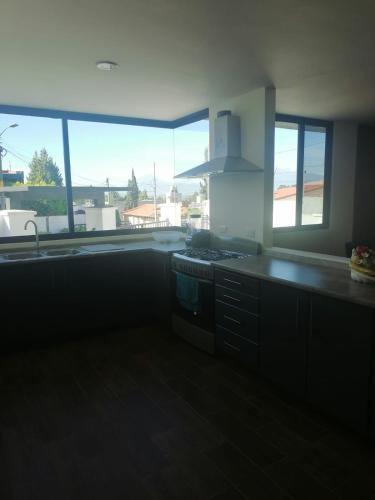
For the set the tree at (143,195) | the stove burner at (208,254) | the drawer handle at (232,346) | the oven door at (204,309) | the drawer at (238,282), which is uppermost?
the tree at (143,195)

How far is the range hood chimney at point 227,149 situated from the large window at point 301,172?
106 cm

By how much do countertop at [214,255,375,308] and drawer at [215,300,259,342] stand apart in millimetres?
326

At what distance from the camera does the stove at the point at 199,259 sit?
10.1ft

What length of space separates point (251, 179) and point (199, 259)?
94 centimetres

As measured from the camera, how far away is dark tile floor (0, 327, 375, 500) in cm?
172

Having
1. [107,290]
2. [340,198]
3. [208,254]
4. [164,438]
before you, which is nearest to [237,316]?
[208,254]

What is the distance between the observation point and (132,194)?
4492 millimetres

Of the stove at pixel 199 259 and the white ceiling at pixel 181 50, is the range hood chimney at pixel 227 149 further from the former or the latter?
the stove at pixel 199 259

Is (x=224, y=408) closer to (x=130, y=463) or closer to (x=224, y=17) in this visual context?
(x=130, y=463)

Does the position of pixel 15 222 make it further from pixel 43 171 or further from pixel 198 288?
pixel 198 288

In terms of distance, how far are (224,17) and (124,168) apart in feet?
8.69

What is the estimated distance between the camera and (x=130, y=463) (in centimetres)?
188

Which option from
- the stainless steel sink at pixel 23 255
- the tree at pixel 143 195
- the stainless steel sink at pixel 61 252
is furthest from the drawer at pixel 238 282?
the tree at pixel 143 195

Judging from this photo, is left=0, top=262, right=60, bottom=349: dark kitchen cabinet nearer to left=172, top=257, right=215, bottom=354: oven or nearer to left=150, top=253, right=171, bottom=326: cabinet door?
left=150, top=253, right=171, bottom=326: cabinet door
